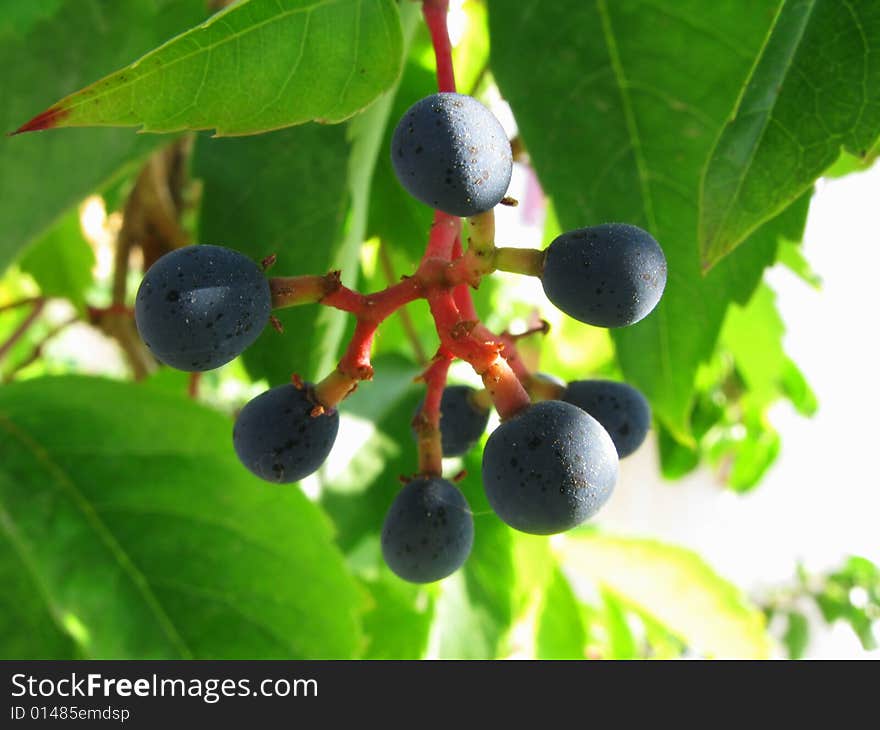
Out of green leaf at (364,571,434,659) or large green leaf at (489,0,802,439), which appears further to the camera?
green leaf at (364,571,434,659)

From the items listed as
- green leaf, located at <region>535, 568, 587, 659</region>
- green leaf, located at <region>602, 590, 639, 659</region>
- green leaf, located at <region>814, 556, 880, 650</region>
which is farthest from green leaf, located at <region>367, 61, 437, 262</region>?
green leaf, located at <region>814, 556, 880, 650</region>

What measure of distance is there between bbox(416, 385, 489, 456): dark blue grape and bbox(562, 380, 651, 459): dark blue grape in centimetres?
9

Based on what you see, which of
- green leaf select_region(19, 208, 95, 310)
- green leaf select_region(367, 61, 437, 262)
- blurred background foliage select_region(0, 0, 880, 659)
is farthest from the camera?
green leaf select_region(19, 208, 95, 310)

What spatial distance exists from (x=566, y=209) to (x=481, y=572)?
1.69 feet

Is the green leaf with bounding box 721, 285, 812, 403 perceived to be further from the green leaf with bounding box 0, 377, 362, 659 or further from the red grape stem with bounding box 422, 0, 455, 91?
the red grape stem with bounding box 422, 0, 455, 91

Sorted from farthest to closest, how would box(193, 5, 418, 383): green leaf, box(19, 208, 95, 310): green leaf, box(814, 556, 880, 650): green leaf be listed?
box(814, 556, 880, 650): green leaf
box(19, 208, 95, 310): green leaf
box(193, 5, 418, 383): green leaf

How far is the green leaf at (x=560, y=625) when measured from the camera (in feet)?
5.09

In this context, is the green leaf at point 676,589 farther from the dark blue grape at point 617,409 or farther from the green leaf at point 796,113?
the green leaf at point 796,113

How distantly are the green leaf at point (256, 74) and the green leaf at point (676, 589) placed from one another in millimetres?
1519

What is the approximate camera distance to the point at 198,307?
54cm

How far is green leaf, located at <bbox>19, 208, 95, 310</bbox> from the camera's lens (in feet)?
5.79

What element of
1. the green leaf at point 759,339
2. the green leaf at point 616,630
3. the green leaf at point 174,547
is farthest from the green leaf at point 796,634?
the green leaf at point 174,547

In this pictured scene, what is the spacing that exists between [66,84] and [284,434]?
0.68 meters

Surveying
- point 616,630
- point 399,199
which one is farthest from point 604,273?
point 616,630
